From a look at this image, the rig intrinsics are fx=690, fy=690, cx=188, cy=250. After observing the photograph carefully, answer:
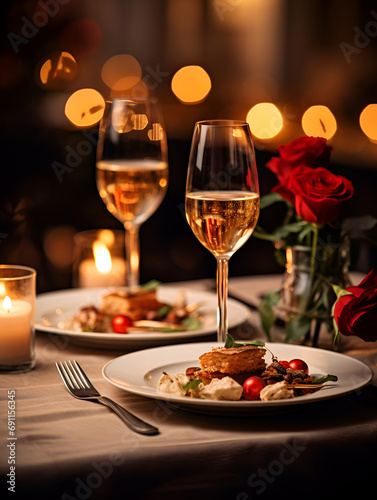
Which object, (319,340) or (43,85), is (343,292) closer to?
(319,340)

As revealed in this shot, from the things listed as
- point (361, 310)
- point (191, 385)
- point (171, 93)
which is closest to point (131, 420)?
point (191, 385)

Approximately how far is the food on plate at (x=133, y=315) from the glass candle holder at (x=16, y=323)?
20 cm

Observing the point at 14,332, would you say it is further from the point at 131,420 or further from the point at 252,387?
the point at 252,387

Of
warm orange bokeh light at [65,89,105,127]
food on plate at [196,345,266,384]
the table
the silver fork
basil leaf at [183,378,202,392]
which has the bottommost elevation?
the table

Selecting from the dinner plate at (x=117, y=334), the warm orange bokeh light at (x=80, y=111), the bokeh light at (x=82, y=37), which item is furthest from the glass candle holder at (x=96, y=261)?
the bokeh light at (x=82, y=37)

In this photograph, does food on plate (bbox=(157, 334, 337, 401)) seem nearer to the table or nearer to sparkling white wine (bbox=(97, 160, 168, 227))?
the table

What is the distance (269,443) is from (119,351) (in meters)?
0.51

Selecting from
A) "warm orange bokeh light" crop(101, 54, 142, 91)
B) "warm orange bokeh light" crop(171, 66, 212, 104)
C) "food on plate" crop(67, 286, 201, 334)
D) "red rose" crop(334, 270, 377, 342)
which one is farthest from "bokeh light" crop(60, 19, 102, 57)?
"red rose" crop(334, 270, 377, 342)

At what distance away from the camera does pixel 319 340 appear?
1485 mm

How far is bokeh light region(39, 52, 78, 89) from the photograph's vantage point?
719cm

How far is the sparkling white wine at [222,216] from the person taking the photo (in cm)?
116

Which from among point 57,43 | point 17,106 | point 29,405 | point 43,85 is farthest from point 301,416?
point 57,43

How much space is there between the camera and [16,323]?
1.26 meters

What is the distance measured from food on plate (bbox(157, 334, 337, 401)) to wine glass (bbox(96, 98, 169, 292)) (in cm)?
61
